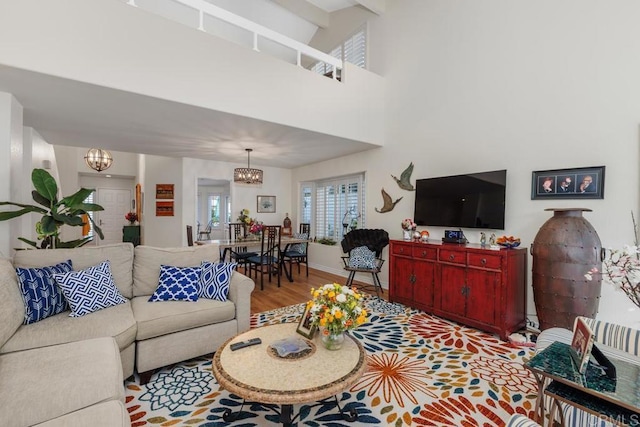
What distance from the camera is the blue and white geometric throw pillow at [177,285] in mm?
2695

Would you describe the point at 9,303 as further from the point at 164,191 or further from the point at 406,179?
the point at 164,191

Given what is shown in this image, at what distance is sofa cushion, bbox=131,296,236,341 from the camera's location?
91.1 inches

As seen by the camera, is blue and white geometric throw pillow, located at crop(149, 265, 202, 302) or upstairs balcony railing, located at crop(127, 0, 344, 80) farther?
upstairs balcony railing, located at crop(127, 0, 344, 80)

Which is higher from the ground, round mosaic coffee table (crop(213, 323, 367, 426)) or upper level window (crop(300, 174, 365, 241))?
upper level window (crop(300, 174, 365, 241))

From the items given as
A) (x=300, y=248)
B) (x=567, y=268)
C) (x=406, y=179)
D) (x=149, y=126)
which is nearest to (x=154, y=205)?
(x=149, y=126)

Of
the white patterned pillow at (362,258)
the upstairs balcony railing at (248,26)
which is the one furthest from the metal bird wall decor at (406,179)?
the upstairs balcony railing at (248,26)

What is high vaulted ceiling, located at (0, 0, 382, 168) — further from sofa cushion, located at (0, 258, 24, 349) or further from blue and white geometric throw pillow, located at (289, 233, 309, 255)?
blue and white geometric throw pillow, located at (289, 233, 309, 255)

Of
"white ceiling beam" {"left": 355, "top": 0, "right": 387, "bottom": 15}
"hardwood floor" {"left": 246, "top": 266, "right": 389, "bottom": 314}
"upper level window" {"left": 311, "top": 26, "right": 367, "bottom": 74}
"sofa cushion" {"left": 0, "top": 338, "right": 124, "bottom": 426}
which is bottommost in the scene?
"hardwood floor" {"left": 246, "top": 266, "right": 389, "bottom": 314}

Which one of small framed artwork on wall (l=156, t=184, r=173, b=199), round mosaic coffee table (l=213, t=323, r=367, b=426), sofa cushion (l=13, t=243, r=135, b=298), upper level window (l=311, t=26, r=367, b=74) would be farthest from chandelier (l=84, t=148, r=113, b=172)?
round mosaic coffee table (l=213, t=323, r=367, b=426)

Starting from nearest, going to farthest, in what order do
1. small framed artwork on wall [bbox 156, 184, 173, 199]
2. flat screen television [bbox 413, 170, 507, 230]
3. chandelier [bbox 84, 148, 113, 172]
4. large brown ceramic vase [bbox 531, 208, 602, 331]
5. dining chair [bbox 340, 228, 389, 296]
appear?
large brown ceramic vase [bbox 531, 208, 602, 331], flat screen television [bbox 413, 170, 507, 230], dining chair [bbox 340, 228, 389, 296], small framed artwork on wall [bbox 156, 184, 173, 199], chandelier [bbox 84, 148, 113, 172]

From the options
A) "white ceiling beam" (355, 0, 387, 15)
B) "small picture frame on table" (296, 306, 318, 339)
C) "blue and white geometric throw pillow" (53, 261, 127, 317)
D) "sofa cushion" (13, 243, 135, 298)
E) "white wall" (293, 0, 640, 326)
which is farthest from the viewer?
"white ceiling beam" (355, 0, 387, 15)

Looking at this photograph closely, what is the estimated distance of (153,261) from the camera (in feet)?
9.52

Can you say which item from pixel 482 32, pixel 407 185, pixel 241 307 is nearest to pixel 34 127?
pixel 241 307

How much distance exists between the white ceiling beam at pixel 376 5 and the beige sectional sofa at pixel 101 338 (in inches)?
188
